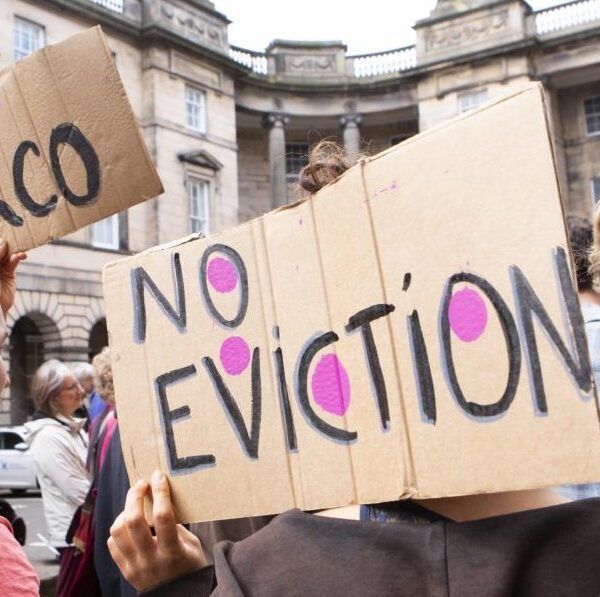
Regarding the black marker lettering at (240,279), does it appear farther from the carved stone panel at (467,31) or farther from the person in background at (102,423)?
the carved stone panel at (467,31)

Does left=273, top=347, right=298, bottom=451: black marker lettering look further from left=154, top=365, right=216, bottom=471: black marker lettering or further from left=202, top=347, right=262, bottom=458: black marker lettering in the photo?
left=154, top=365, right=216, bottom=471: black marker lettering

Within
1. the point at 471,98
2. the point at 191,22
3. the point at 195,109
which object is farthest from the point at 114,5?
the point at 471,98

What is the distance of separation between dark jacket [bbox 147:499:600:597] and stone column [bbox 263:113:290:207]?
25.0 m

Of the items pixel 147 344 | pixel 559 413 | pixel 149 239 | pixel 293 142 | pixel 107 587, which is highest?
pixel 293 142

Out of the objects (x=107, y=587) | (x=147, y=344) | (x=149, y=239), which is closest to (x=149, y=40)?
(x=149, y=239)

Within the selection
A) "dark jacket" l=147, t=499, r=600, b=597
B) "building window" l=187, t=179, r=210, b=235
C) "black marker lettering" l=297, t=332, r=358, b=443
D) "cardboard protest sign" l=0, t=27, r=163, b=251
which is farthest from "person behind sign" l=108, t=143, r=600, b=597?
"building window" l=187, t=179, r=210, b=235

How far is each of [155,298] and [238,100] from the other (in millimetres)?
25205

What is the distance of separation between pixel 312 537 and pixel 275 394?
0.98 feet

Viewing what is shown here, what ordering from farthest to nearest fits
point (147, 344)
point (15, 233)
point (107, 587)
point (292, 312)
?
point (107, 587), point (15, 233), point (147, 344), point (292, 312)

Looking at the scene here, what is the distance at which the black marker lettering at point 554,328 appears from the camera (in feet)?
3.23

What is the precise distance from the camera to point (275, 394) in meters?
1.30

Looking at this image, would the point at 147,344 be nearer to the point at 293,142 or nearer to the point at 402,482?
the point at 402,482

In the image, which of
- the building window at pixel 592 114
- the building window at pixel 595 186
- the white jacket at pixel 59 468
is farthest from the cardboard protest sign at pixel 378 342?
the building window at pixel 592 114

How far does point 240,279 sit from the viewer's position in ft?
4.45
